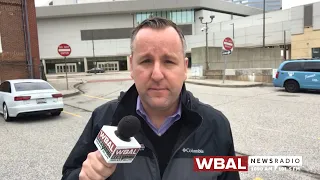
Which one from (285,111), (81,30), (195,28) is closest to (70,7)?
(81,30)

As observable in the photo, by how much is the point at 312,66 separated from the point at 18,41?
18.4 metres

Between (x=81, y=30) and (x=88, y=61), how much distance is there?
25.9ft

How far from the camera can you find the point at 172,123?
1738 mm

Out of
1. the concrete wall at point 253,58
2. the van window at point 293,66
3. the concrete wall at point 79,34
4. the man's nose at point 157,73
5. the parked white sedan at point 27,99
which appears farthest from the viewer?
the concrete wall at point 79,34

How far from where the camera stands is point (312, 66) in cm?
1502

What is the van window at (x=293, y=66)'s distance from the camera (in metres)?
15.5

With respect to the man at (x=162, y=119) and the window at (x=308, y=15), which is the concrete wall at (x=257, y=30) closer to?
the window at (x=308, y=15)

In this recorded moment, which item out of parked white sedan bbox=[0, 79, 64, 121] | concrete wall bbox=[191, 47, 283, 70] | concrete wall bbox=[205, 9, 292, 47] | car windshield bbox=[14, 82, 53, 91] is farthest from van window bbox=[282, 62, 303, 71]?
concrete wall bbox=[205, 9, 292, 47]

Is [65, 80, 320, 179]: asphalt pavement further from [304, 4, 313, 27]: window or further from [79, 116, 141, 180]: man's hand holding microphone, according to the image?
[304, 4, 313, 27]: window

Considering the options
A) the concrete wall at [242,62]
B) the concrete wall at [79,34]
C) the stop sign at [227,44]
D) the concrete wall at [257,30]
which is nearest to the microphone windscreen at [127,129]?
the stop sign at [227,44]

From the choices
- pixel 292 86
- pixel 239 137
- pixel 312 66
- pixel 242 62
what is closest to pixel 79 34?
pixel 242 62

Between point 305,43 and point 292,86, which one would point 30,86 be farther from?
point 305,43

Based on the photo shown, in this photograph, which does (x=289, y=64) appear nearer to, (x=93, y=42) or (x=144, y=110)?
(x=144, y=110)

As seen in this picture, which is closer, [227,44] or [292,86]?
[292,86]
